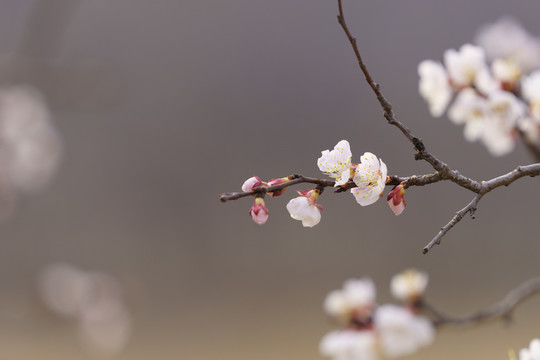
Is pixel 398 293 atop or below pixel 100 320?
below

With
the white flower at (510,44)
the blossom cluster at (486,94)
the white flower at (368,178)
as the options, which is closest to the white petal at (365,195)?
the white flower at (368,178)

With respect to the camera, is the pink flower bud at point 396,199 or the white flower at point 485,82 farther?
the white flower at point 485,82

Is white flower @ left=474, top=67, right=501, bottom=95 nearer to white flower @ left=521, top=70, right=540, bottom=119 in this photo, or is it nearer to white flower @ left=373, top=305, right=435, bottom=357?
white flower @ left=521, top=70, right=540, bottom=119

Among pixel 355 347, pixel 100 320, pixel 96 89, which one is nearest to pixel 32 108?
pixel 100 320

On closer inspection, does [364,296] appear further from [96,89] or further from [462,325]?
[96,89]

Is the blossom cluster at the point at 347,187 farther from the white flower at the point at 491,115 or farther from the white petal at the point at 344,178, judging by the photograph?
the white flower at the point at 491,115

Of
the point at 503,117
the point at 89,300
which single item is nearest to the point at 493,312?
the point at 503,117
